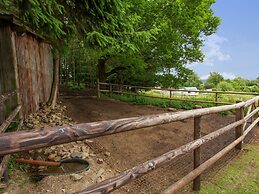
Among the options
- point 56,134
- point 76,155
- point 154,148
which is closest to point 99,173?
point 76,155

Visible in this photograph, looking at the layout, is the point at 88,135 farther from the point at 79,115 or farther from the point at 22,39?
the point at 79,115

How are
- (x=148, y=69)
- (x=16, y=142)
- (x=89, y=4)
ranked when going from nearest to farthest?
(x=16, y=142)
(x=89, y=4)
(x=148, y=69)

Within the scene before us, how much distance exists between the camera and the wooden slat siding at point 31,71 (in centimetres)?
622

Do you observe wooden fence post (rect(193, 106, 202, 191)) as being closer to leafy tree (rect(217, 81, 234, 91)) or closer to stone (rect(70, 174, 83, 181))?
stone (rect(70, 174, 83, 181))

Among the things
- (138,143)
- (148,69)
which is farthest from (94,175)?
(148,69)

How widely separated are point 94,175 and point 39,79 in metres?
5.41

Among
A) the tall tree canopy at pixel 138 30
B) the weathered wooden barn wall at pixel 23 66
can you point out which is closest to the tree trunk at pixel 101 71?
the tall tree canopy at pixel 138 30

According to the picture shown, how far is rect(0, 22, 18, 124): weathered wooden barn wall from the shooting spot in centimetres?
537

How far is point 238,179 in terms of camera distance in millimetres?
3330

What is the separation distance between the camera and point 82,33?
5621 millimetres

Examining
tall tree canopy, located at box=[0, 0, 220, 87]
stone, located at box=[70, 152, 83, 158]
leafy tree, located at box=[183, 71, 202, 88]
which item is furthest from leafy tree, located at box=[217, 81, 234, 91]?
stone, located at box=[70, 152, 83, 158]

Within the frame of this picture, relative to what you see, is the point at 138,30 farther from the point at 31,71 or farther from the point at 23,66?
the point at 23,66

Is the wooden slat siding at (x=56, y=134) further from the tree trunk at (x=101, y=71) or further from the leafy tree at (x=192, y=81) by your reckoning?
the tree trunk at (x=101, y=71)

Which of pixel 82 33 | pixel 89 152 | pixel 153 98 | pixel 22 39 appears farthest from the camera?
pixel 153 98
